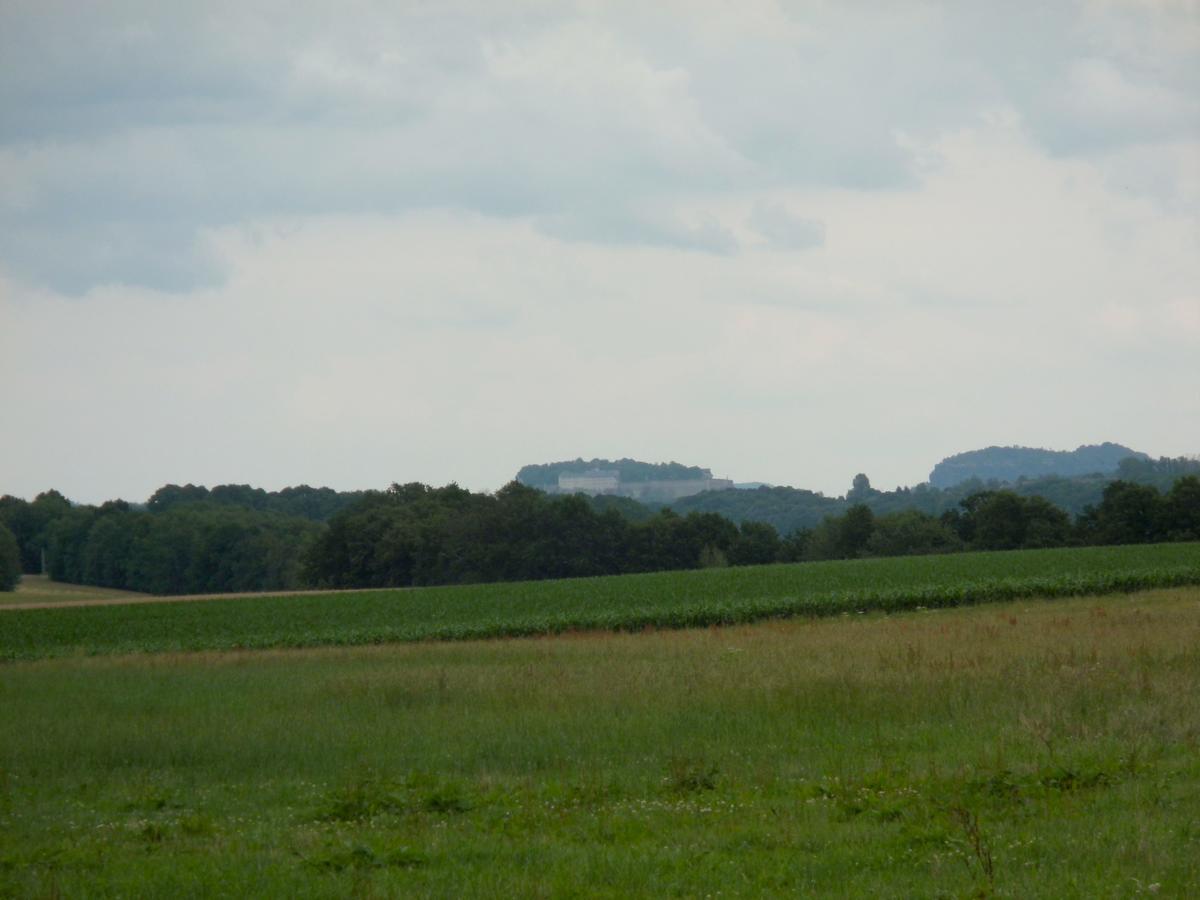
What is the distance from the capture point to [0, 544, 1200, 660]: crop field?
127 ft

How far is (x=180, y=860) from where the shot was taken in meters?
8.78

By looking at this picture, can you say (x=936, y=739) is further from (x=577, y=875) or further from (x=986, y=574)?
(x=986, y=574)

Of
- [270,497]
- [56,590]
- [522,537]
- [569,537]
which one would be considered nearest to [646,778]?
[569,537]

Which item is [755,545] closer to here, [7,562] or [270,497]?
[7,562]

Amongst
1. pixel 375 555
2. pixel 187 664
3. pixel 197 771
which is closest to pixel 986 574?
pixel 187 664

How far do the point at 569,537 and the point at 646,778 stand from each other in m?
89.8

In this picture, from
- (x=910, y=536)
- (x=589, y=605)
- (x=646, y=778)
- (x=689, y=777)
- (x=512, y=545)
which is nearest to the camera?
(x=689, y=777)

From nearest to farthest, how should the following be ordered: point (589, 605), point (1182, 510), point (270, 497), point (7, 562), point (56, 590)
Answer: point (589, 605), point (1182, 510), point (7, 562), point (56, 590), point (270, 497)

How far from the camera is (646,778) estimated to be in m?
11.4

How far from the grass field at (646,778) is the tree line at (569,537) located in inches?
2877

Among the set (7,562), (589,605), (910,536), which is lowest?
(589,605)

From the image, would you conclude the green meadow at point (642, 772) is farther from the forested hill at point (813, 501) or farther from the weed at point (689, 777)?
the forested hill at point (813, 501)

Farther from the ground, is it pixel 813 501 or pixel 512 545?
pixel 813 501

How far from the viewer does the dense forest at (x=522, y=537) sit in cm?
9119
